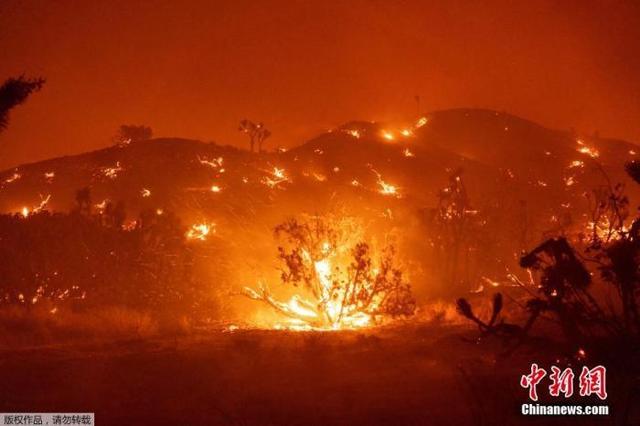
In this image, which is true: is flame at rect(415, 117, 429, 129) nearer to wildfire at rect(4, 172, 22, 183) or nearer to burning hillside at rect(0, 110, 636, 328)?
burning hillside at rect(0, 110, 636, 328)

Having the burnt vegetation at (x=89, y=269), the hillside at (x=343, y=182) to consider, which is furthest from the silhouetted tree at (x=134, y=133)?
the burnt vegetation at (x=89, y=269)

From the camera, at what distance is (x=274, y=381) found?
10.2 metres

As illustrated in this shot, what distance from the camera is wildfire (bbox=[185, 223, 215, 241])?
29.4m

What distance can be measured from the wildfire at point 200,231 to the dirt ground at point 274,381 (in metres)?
15.1

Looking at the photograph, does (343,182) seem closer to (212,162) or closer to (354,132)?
(212,162)

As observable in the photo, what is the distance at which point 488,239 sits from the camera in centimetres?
3138

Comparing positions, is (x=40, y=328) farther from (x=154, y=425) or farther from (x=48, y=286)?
(x=154, y=425)

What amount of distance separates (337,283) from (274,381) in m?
8.90

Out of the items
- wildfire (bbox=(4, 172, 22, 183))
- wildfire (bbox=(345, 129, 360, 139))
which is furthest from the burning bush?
wildfire (bbox=(345, 129, 360, 139))

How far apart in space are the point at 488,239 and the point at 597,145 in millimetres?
58181

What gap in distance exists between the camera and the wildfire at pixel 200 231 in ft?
96.6

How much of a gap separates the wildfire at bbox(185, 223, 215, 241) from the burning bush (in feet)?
32.0

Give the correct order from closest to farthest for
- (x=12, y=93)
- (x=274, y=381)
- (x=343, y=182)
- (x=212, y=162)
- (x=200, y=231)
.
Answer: (x=12, y=93)
(x=274, y=381)
(x=200, y=231)
(x=212, y=162)
(x=343, y=182)

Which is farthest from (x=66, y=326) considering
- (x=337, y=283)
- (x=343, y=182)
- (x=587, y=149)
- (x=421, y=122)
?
(x=587, y=149)
